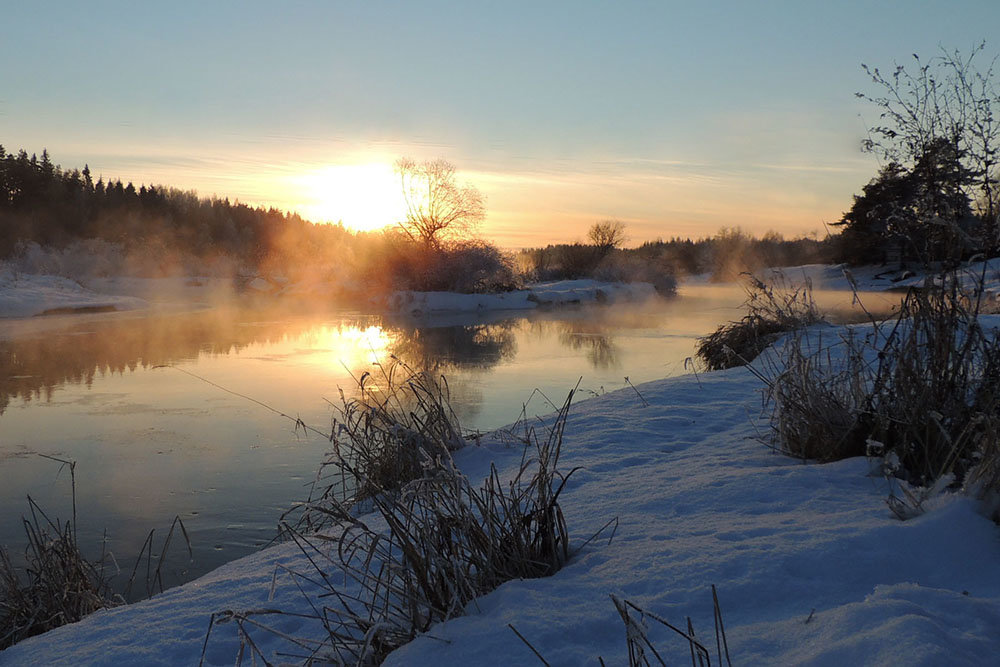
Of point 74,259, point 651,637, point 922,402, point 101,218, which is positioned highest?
point 101,218

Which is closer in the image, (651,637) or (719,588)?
(651,637)

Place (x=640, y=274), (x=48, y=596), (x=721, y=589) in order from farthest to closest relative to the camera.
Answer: (x=640, y=274) → (x=48, y=596) → (x=721, y=589)

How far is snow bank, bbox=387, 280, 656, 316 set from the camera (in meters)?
24.3

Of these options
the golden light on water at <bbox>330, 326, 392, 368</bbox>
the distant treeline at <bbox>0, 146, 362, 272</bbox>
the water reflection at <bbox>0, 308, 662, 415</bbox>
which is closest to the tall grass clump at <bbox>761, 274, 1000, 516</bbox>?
the water reflection at <bbox>0, 308, 662, 415</bbox>

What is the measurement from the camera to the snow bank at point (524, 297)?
24281mm

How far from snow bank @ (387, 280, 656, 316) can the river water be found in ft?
22.1

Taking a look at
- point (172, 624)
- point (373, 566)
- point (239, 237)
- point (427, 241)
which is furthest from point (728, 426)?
point (239, 237)

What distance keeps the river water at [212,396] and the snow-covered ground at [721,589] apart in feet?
4.08

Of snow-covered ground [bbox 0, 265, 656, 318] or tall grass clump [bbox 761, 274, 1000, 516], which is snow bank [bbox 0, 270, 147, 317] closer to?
snow-covered ground [bbox 0, 265, 656, 318]

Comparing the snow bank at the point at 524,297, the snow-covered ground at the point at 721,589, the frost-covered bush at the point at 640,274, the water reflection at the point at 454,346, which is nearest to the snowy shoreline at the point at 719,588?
the snow-covered ground at the point at 721,589

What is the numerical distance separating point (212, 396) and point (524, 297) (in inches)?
765

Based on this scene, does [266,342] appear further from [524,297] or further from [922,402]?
[524,297]

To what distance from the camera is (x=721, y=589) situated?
78.7 inches

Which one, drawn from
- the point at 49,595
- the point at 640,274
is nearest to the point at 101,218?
the point at 640,274
